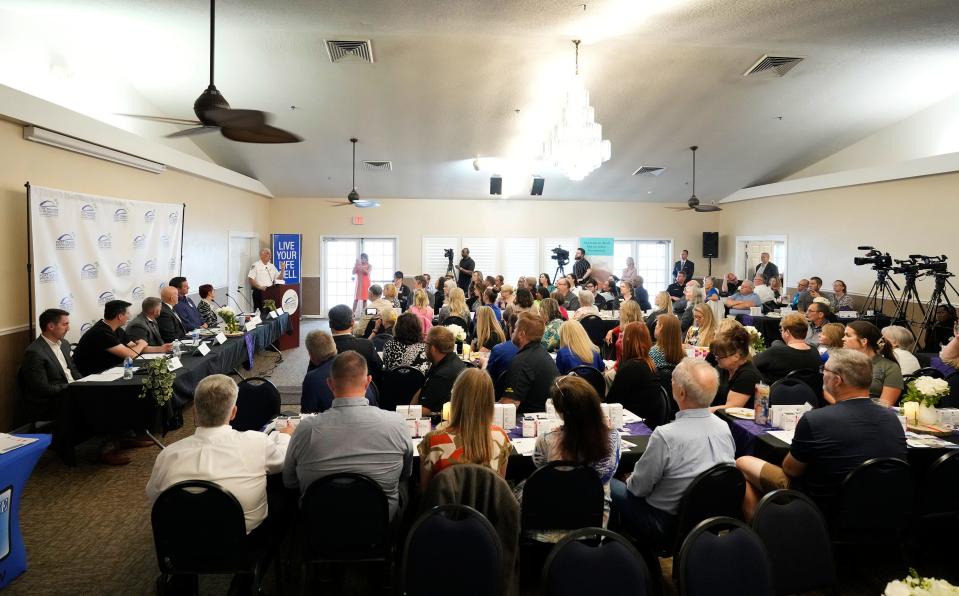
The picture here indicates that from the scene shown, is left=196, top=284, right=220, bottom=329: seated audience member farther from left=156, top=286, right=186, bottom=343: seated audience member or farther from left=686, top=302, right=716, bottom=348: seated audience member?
left=686, top=302, right=716, bottom=348: seated audience member

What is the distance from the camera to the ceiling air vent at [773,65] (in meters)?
7.32

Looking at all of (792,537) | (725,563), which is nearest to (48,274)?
(725,563)

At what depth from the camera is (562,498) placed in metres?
2.56

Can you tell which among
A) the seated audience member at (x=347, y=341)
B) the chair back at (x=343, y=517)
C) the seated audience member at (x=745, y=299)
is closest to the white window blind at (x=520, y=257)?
the seated audience member at (x=745, y=299)

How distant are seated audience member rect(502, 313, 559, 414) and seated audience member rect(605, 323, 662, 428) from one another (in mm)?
496

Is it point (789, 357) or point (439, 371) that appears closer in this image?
point (439, 371)

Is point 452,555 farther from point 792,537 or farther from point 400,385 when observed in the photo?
point 400,385

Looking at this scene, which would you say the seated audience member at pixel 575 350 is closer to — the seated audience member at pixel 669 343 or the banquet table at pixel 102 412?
the seated audience member at pixel 669 343

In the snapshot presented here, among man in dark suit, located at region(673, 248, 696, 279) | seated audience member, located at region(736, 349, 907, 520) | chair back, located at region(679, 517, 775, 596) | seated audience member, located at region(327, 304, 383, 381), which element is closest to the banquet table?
seated audience member, located at region(327, 304, 383, 381)

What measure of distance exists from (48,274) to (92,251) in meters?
0.73

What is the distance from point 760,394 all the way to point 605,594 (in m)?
2.13

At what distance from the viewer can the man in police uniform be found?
36.6ft

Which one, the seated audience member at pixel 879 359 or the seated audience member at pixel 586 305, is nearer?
the seated audience member at pixel 879 359

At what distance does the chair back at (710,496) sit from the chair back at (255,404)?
2.71 meters
